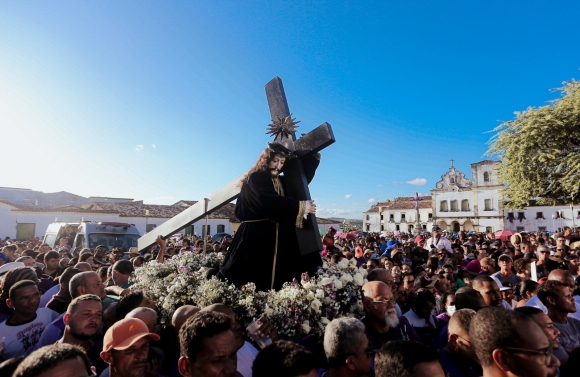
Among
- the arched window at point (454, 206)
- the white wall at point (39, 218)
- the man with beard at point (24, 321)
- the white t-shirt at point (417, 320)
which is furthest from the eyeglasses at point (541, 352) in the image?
the arched window at point (454, 206)

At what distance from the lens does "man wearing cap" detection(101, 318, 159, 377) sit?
2.43 metres

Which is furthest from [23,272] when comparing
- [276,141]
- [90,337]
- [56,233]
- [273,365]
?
[56,233]

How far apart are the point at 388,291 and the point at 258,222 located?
1618 millimetres

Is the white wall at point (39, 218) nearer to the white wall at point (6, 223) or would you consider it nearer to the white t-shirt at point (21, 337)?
the white wall at point (6, 223)

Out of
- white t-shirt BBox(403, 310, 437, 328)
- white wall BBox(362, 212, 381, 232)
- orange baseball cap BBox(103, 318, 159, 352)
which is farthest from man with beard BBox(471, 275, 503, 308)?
white wall BBox(362, 212, 381, 232)

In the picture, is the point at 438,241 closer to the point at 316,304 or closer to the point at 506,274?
the point at 506,274

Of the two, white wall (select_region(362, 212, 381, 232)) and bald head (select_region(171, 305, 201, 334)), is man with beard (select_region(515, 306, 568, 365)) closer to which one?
bald head (select_region(171, 305, 201, 334))

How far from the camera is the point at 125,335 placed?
2.50 m

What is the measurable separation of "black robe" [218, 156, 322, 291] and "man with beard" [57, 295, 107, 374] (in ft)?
4.70

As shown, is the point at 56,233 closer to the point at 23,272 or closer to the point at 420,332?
the point at 23,272

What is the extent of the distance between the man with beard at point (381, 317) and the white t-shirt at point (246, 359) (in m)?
1.09

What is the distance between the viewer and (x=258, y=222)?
4180mm

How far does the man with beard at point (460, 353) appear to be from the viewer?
2.66 meters

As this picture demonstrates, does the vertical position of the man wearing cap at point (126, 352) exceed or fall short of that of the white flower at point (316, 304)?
it falls short
